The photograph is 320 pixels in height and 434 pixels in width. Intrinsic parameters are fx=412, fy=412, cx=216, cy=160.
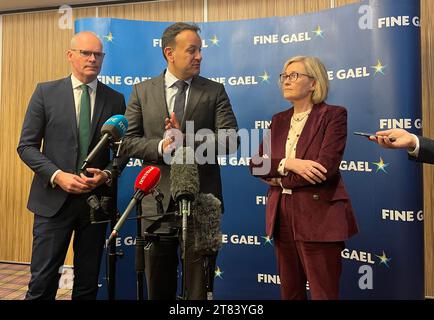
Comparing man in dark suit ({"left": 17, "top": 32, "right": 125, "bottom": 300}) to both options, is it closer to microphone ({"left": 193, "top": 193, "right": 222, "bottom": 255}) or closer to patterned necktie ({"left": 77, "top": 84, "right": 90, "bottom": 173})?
patterned necktie ({"left": 77, "top": 84, "right": 90, "bottom": 173})

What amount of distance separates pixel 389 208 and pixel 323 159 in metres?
1.12

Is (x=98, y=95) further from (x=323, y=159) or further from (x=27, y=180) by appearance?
(x=27, y=180)

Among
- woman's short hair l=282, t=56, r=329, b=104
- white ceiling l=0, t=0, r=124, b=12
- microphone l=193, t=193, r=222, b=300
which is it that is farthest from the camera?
white ceiling l=0, t=0, r=124, b=12

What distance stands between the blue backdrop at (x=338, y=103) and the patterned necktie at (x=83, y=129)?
2.99 feet

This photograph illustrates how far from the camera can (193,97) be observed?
2125mm

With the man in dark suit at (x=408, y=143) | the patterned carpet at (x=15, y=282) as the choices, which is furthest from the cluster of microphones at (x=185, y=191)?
the patterned carpet at (x=15, y=282)

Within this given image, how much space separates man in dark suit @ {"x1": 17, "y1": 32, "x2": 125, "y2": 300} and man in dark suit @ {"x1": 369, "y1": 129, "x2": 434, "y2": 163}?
1.47 m

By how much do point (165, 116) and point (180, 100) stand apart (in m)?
0.12

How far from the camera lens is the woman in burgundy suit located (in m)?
1.91

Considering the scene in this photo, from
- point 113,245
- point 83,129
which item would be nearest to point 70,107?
point 83,129

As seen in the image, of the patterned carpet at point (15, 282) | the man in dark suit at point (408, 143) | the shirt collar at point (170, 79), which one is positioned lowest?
the patterned carpet at point (15, 282)

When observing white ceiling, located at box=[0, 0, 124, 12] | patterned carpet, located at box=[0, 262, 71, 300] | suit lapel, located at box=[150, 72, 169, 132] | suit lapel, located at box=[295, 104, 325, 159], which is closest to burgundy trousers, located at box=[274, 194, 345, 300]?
suit lapel, located at box=[295, 104, 325, 159]

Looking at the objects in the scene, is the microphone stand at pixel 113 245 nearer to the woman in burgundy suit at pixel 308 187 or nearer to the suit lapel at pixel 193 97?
the suit lapel at pixel 193 97

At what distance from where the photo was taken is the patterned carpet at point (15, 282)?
359 cm
